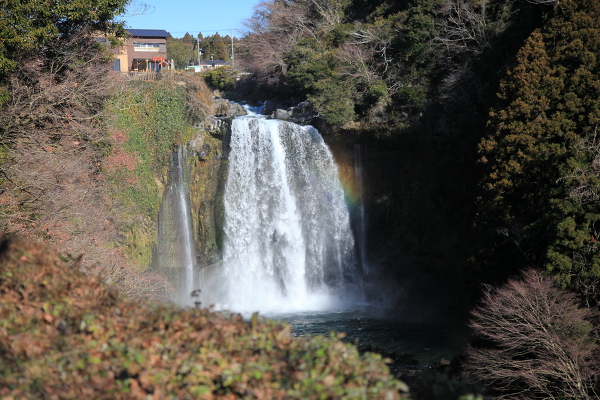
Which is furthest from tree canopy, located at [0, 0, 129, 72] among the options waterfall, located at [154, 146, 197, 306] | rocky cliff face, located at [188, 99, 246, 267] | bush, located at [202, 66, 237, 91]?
bush, located at [202, 66, 237, 91]

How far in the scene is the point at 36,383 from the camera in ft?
14.9

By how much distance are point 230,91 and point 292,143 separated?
12.7 meters

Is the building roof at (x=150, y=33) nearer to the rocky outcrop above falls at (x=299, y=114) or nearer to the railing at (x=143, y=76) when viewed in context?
the railing at (x=143, y=76)

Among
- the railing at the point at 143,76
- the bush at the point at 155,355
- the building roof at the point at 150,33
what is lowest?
the bush at the point at 155,355

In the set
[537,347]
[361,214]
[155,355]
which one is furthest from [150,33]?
[155,355]

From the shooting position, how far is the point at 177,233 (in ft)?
81.0

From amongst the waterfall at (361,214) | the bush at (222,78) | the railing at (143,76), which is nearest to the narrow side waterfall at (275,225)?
the waterfall at (361,214)

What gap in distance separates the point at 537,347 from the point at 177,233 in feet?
53.7

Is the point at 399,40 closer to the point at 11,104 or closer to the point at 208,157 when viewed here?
the point at 208,157

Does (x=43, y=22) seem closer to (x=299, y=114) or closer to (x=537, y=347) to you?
(x=299, y=114)

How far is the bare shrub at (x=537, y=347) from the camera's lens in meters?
12.7

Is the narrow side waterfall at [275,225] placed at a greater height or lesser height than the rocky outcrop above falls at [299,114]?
lesser

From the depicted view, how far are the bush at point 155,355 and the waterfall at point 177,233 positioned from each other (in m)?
18.5

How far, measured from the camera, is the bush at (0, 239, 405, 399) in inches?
178
